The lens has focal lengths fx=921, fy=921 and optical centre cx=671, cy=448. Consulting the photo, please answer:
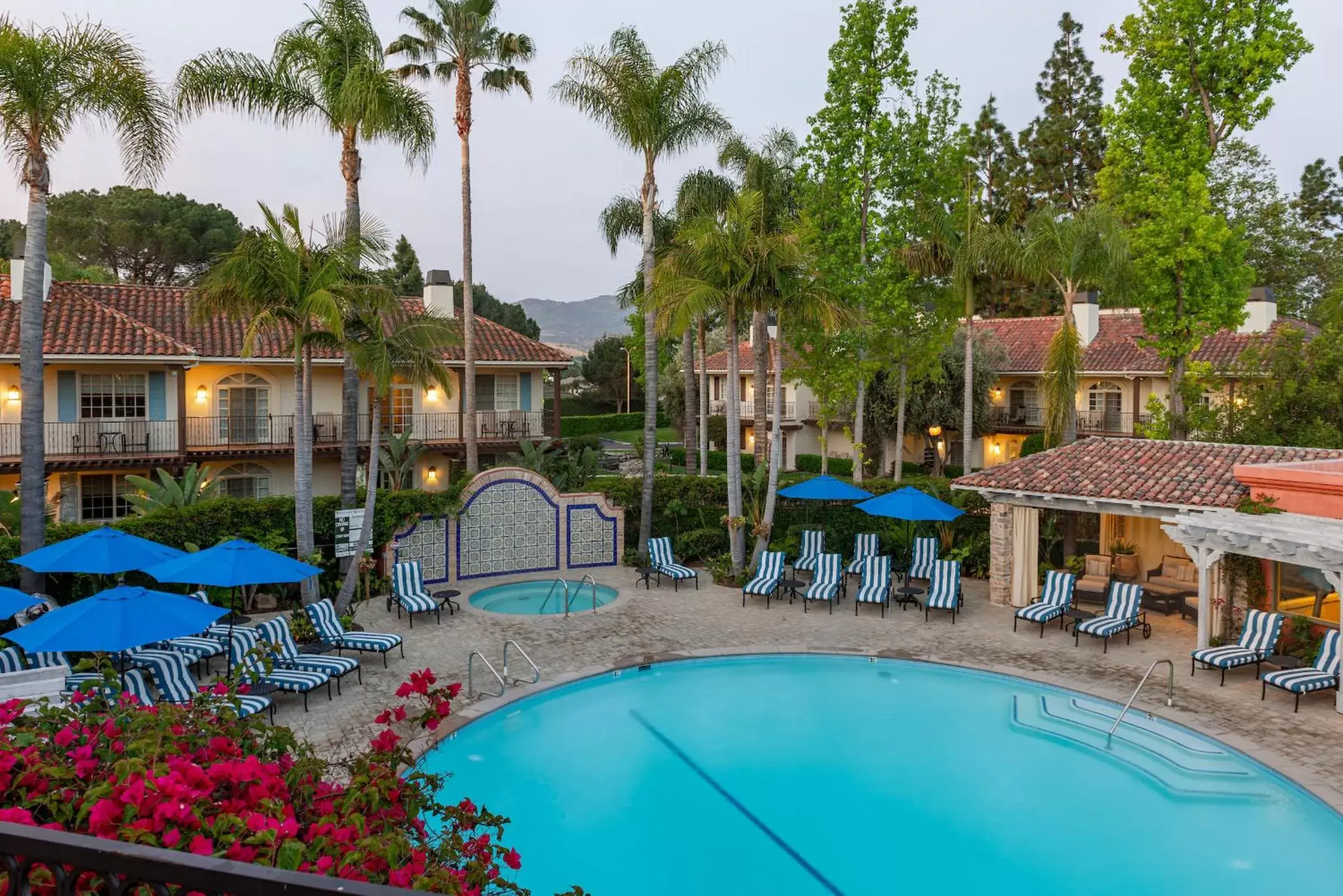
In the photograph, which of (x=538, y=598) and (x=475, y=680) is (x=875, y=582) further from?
(x=475, y=680)

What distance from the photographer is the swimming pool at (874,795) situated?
31.6 feet

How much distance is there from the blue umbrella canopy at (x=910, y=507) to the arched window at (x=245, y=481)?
720 inches

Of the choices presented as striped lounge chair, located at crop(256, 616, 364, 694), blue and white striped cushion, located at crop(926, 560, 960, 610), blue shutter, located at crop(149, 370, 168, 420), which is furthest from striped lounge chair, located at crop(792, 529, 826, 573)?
blue shutter, located at crop(149, 370, 168, 420)

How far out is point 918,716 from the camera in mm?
14047

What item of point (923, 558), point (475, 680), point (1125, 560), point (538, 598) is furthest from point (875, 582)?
point (475, 680)

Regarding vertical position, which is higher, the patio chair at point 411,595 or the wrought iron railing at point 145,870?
the wrought iron railing at point 145,870

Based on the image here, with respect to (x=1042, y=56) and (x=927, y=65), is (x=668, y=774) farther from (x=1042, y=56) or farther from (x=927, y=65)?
(x=1042, y=56)

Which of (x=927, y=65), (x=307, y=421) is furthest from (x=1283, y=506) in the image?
(x=307, y=421)

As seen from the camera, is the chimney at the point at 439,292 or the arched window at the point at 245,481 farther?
the chimney at the point at 439,292

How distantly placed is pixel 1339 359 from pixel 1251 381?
7.52 feet

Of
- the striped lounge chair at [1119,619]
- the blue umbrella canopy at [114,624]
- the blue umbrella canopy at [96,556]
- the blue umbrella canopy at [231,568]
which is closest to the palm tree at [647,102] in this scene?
the blue umbrella canopy at [231,568]

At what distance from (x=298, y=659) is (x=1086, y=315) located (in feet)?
125

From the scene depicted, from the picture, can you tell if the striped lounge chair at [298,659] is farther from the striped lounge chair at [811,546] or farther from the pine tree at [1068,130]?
the pine tree at [1068,130]

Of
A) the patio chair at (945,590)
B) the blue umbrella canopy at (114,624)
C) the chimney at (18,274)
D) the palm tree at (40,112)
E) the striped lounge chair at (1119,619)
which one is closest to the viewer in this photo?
the blue umbrella canopy at (114,624)
